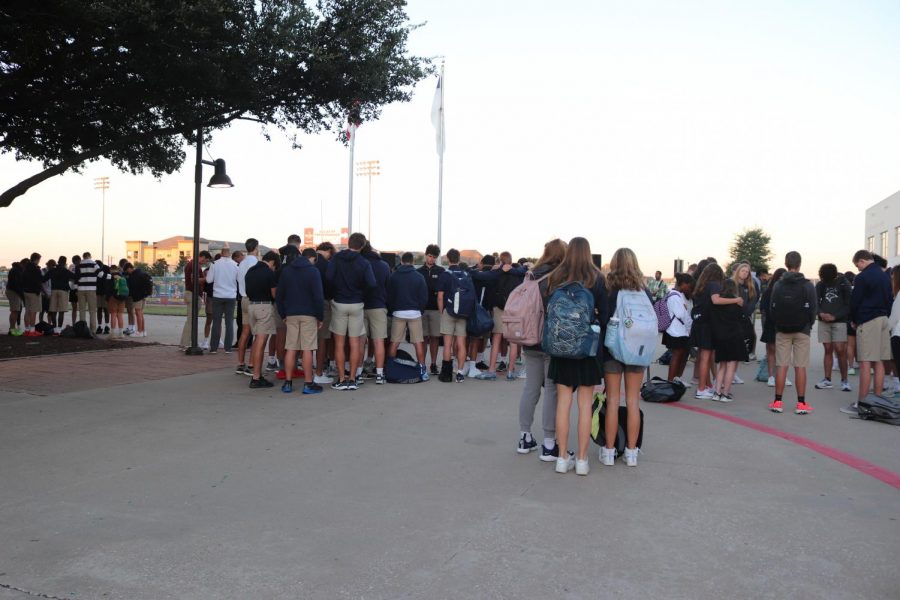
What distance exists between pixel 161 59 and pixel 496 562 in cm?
824

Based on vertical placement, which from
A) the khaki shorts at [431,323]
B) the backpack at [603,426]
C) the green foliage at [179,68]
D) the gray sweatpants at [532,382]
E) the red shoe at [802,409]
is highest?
the green foliage at [179,68]

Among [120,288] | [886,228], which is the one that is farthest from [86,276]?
[886,228]

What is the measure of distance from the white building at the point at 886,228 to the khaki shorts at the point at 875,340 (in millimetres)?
52215

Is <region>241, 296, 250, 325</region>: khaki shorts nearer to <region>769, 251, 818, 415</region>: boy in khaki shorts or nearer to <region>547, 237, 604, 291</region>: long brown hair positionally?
<region>547, 237, 604, 291</region>: long brown hair

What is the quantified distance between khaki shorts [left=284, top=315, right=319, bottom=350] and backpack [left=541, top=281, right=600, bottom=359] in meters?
4.07

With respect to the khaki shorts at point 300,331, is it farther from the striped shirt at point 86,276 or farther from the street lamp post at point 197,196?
the striped shirt at point 86,276

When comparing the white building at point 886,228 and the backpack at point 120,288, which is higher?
the white building at point 886,228

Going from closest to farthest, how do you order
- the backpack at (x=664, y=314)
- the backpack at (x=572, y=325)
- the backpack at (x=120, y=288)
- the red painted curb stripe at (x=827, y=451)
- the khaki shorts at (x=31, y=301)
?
the backpack at (x=572, y=325) → the red painted curb stripe at (x=827, y=451) → the backpack at (x=664, y=314) → the backpack at (x=120, y=288) → the khaki shorts at (x=31, y=301)

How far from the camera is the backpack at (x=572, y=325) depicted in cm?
498

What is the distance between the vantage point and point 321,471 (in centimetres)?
507

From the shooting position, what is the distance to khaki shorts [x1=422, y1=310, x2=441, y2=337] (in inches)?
397

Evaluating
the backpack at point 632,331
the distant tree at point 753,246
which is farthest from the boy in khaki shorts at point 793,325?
the distant tree at point 753,246

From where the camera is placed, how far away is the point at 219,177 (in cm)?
1203

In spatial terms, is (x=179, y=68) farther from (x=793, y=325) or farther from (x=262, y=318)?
(x=793, y=325)
